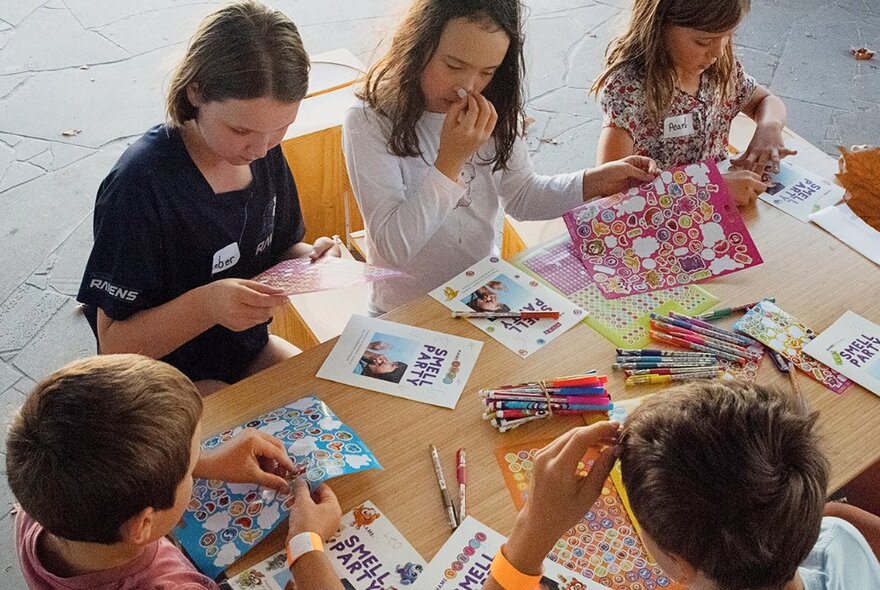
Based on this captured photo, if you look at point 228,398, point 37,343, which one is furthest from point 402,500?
point 37,343

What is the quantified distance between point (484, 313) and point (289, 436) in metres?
0.45

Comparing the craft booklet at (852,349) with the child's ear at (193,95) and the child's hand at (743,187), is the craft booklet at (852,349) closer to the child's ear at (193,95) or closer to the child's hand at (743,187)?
the child's hand at (743,187)

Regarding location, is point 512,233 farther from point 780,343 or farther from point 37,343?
point 37,343

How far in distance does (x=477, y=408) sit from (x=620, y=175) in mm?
698

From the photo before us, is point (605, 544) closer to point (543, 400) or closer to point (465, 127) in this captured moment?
point (543, 400)

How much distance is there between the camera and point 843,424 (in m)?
1.34

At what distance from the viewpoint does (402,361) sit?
1415mm

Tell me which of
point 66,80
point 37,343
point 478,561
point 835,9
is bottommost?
point 37,343

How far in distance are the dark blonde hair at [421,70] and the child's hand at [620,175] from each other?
204 mm

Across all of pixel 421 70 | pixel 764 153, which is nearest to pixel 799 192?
pixel 764 153

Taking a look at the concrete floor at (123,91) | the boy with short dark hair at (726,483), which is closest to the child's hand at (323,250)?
the boy with short dark hair at (726,483)

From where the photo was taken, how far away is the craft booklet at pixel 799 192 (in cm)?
179

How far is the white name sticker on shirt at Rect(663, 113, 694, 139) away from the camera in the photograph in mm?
2021

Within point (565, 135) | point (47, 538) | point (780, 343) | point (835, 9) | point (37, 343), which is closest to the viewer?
point (47, 538)
